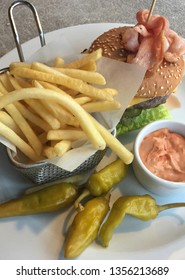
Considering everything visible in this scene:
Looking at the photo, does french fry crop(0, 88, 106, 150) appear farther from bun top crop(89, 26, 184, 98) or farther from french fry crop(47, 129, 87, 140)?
bun top crop(89, 26, 184, 98)

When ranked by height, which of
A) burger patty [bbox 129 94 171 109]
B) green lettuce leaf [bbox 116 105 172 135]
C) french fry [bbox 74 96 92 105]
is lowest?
green lettuce leaf [bbox 116 105 172 135]

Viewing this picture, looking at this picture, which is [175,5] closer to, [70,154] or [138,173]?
[138,173]

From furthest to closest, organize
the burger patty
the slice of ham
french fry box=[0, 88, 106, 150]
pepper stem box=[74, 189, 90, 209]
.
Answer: the burger patty, the slice of ham, pepper stem box=[74, 189, 90, 209], french fry box=[0, 88, 106, 150]

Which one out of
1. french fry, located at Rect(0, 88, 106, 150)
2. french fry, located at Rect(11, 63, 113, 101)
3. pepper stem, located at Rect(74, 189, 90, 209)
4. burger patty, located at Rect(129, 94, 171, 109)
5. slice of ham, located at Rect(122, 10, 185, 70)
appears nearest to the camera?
french fry, located at Rect(0, 88, 106, 150)

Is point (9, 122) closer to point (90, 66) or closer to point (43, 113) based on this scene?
point (43, 113)

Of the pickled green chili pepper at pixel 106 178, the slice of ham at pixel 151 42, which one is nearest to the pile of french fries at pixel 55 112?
the pickled green chili pepper at pixel 106 178

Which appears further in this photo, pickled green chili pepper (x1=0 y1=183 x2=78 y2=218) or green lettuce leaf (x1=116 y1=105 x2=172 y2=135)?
green lettuce leaf (x1=116 y1=105 x2=172 y2=135)

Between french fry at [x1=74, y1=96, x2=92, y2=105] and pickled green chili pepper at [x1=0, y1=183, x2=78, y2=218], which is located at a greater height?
french fry at [x1=74, y1=96, x2=92, y2=105]

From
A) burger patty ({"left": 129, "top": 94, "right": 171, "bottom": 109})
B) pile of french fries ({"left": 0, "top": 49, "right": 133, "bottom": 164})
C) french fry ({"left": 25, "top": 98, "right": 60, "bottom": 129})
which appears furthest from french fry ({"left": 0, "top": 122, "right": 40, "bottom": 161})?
burger patty ({"left": 129, "top": 94, "right": 171, "bottom": 109})
